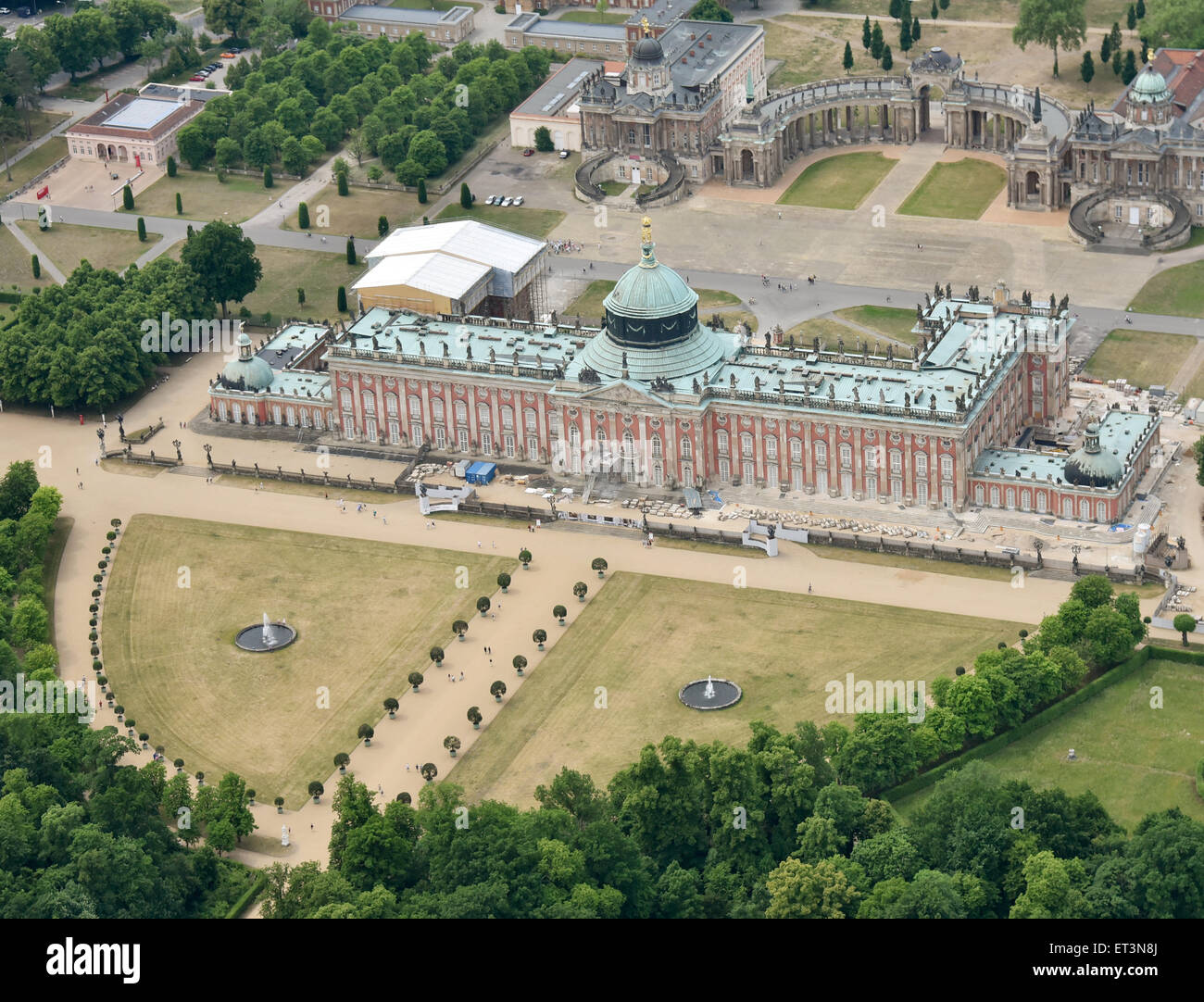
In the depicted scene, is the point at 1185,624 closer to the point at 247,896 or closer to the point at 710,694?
the point at 710,694

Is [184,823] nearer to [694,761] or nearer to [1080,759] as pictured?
[694,761]

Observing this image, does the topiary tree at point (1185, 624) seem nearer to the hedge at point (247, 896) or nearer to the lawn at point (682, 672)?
the lawn at point (682, 672)

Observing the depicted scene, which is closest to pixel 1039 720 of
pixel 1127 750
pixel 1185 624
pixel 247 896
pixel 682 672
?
pixel 1127 750

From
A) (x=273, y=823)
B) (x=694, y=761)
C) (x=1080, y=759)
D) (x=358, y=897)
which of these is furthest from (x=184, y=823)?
(x=1080, y=759)

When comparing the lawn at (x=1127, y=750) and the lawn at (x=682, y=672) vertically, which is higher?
the lawn at (x=1127, y=750)

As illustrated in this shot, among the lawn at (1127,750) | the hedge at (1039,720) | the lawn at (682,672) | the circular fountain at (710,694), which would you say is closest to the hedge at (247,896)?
the lawn at (682,672)
